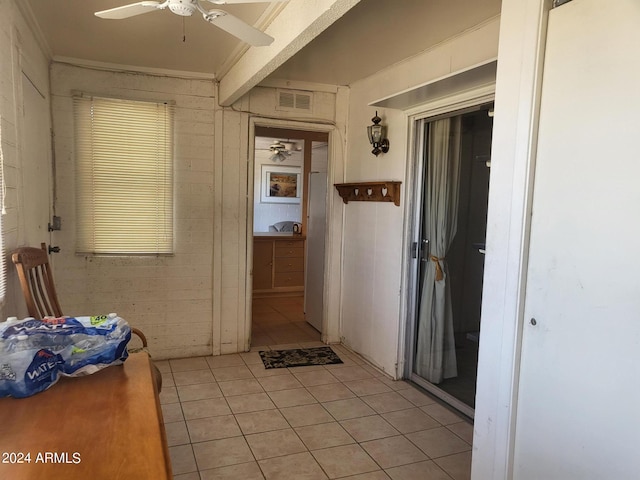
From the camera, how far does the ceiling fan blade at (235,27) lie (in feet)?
6.04

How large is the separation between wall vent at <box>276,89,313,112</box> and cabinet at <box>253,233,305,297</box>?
97.7 inches

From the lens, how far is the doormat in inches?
155

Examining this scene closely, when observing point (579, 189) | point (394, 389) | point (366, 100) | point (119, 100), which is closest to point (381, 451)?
point (394, 389)

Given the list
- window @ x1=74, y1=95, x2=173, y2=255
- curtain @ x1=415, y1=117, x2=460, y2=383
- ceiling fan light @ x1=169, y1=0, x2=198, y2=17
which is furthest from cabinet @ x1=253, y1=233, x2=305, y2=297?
ceiling fan light @ x1=169, y1=0, x2=198, y2=17

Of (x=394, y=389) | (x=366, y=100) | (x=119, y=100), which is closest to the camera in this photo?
(x=394, y=389)

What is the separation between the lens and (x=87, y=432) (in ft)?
3.76

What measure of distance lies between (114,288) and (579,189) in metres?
3.55

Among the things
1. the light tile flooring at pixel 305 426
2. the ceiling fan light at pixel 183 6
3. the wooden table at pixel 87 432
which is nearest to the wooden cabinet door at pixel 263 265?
the light tile flooring at pixel 305 426

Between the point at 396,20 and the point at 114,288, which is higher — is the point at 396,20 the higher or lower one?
the higher one

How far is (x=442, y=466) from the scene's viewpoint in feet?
8.00

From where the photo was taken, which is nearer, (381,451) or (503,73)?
(503,73)

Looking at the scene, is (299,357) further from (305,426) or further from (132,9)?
(132,9)

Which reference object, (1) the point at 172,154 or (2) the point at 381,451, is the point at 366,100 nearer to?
(1) the point at 172,154

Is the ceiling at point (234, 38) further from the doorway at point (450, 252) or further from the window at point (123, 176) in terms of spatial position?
the doorway at point (450, 252)
